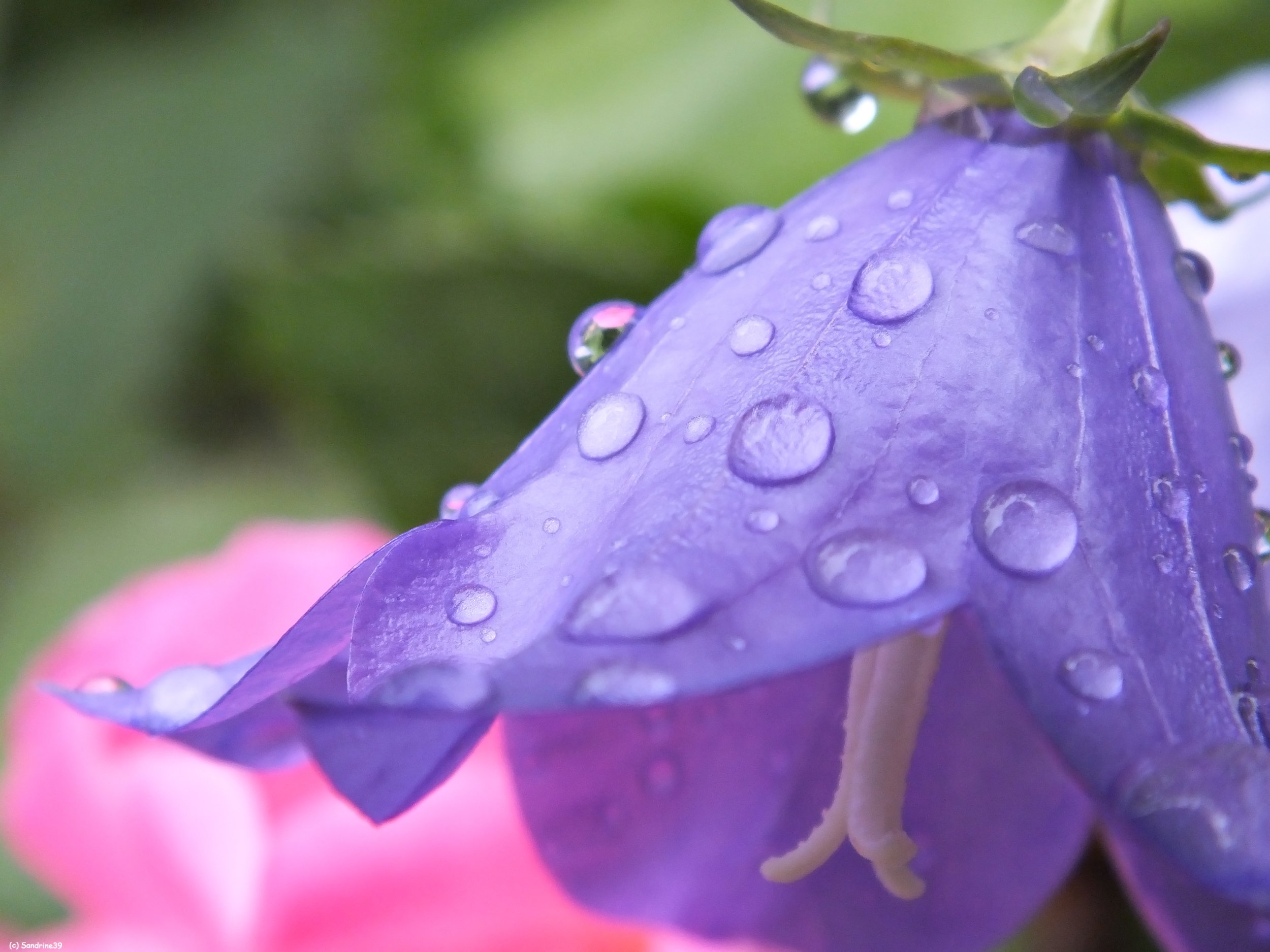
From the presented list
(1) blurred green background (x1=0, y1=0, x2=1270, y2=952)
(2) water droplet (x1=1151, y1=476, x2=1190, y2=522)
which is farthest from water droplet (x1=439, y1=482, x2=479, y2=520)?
(1) blurred green background (x1=0, y1=0, x2=1270, y2=952)

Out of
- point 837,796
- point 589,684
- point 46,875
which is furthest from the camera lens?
point 46,875

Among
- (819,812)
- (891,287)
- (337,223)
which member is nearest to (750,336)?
(891,287)

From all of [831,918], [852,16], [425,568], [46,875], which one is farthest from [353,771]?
[852,16]

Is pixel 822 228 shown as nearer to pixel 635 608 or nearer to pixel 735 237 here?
pixel 735 237

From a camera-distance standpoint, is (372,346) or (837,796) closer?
(837,796)

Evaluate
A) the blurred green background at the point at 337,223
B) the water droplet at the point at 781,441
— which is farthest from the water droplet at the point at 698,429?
the blurred green background at the point at 337,223

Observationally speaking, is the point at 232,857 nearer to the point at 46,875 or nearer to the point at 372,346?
the point at 46,875

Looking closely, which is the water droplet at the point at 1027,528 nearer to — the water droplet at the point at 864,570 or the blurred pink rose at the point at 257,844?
the water droplet at the point at 864,570
